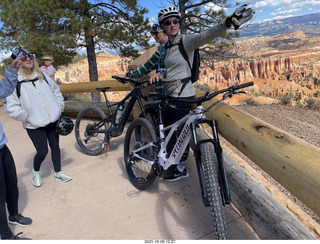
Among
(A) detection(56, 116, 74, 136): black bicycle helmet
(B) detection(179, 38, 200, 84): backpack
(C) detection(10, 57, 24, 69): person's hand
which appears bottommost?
(A) detection(56, 116, 74, 136): black bicycle helmet

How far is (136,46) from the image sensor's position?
12.2m

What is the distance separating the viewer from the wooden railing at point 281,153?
4.67 ft

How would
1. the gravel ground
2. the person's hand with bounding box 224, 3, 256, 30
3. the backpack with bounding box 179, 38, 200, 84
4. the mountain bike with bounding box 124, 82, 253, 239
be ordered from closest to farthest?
the person's hand with bounding box 224, 3, 256, 30 → the mountain bike with bounding box 124, 82, 253, 239 → the backpack with bounding box 179, 38, 200, 84 → the gravel ground

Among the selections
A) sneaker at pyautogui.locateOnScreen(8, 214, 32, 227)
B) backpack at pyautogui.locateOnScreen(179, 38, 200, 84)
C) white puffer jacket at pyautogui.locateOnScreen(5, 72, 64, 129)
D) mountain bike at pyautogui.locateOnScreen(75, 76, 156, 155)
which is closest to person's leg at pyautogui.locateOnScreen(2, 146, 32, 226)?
sneaker at pyautogui.locateOnScreen(8, 214, 32, 227)

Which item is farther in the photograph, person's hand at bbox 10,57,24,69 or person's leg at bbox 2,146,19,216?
person's hand at bbox 10,57,24,69

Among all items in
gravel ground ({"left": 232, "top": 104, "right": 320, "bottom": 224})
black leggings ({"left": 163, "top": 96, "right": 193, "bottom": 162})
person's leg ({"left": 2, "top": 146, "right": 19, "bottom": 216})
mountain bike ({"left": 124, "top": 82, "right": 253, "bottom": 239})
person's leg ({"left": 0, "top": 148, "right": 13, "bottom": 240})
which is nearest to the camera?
mountain bike ({"left": 124, "top": 82, "right": 253, "bottom": 239})

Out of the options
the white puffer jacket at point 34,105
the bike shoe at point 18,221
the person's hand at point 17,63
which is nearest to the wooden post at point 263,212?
the bike shoe at point 18,221

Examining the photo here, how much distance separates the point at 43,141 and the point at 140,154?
1304 millimetres

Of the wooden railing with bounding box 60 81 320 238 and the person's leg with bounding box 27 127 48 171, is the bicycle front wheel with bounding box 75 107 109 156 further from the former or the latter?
the wooden railing with bounding box 60 81 320 238

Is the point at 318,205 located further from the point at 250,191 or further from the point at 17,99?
the point at 17,99

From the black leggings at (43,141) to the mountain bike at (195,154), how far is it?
1.03 metres

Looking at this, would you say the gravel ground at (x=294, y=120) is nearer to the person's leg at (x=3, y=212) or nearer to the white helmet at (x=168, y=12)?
the white helmet at (x=168, y=12)

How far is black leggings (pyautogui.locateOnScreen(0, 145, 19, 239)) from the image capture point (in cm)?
227

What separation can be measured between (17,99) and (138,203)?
1940mm
